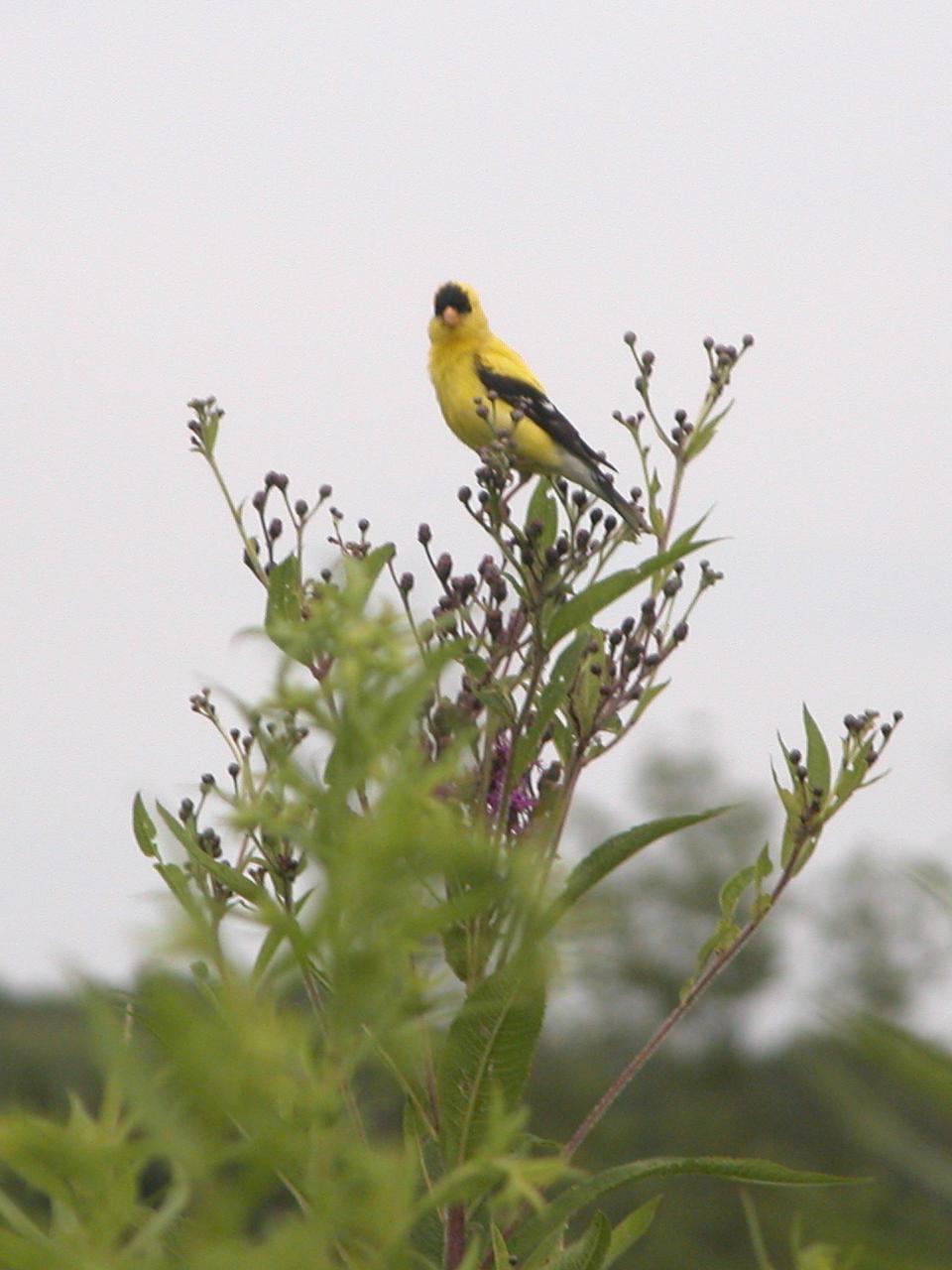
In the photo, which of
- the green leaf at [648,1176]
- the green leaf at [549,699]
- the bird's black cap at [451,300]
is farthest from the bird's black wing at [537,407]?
the green leaf at [648,1176]

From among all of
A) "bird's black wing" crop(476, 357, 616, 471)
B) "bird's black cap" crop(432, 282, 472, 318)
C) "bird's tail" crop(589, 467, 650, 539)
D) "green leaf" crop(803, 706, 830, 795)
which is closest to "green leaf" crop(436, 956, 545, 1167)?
"green leaf" crop(803, 706, 830, 795)

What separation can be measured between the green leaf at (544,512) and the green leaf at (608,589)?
32 centimetres

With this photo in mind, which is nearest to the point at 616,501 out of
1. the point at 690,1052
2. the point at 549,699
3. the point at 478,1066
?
the point at 549,699

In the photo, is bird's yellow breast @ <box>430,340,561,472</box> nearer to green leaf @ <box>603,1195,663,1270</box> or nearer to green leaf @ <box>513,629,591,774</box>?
green leaf @ <box>513,629,591,774</box>

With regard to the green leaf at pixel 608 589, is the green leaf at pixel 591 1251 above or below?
below

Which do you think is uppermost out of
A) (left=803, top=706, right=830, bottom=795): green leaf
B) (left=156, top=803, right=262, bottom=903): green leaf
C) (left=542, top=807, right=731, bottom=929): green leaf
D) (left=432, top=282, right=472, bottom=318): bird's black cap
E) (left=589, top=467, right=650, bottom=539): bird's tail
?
(left=432, top=282, right=472, bottom=318): bird's black cap

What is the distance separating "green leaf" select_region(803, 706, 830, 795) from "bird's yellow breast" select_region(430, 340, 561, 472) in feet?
12.3

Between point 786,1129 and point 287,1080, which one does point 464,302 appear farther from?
point 786,1129

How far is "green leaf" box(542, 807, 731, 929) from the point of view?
2611 millimetres

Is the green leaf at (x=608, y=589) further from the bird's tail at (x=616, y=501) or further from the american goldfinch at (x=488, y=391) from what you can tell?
the american goldfinch at (x=488, y=391)

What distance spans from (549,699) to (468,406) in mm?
4959

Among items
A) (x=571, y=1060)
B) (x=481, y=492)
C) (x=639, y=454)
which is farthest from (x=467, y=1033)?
(x=571, y=1060)

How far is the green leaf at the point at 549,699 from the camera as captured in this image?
9.32 feet

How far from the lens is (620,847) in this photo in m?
2.64
